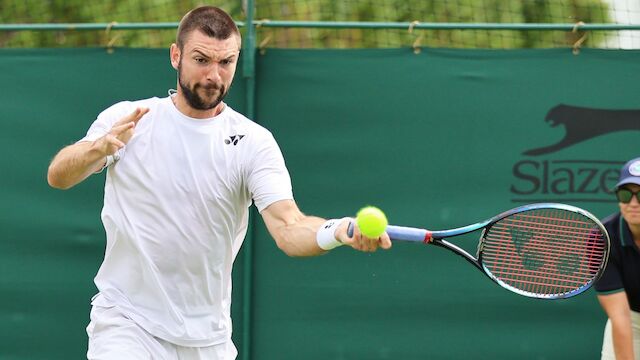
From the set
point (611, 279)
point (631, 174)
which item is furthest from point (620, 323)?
point (631, 174)

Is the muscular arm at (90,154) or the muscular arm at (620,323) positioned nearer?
the muscular arm at (90,154)

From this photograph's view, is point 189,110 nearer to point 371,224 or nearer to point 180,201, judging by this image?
point 180,201

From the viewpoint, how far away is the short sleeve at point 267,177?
4242 mm

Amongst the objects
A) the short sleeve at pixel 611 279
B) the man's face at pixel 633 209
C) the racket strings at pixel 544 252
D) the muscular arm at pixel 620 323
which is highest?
the man's face at pixel 633 209

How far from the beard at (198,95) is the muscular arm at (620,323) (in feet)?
7.28

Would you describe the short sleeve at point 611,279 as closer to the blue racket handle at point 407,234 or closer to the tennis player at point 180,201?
the blue racket handle at point 407,234

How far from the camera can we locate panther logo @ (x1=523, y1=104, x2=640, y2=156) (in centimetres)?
620

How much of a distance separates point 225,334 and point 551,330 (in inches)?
93.8

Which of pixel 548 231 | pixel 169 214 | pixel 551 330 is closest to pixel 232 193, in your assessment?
pixel 169 214

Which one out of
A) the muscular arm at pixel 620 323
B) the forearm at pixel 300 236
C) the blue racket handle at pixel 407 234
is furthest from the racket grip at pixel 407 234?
the muscular arm at pixel 620 323

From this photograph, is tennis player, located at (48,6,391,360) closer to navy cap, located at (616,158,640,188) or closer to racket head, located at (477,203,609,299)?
racket head, located at (477,203,609,299)

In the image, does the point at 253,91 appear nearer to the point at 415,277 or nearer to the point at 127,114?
the point at 415,277

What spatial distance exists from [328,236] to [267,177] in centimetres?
52

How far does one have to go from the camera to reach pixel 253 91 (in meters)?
6.29
